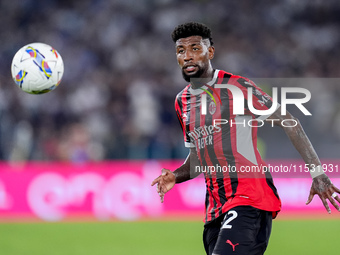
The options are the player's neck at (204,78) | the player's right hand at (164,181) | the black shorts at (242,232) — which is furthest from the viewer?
the player's neck at (204,78)

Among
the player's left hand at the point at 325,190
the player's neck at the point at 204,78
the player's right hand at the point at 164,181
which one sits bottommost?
the player's left hand at the point at 325,190

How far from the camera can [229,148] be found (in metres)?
4.97

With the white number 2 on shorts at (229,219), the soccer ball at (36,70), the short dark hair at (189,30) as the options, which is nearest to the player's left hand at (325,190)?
the white number 2 on shorts at (229,219)

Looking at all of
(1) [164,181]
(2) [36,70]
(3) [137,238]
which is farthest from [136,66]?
(1) [164,181]

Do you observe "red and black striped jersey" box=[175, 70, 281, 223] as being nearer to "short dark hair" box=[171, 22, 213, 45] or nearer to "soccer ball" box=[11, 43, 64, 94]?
"short dark hair" box=[171, 22, 213, 45]

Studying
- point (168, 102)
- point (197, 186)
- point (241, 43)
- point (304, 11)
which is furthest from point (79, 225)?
point (304, 11)

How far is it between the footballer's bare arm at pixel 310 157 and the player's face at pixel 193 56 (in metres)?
0.78

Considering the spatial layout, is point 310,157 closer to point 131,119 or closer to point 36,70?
point 36,70

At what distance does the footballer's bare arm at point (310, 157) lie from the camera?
14.6 feet

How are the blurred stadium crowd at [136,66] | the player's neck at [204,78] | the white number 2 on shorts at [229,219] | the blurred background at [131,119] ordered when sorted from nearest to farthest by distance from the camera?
the white number 2 on shorts at [229,219] < the player's neck at [204,78] < the blurred background at [131,119] < the blurred stadium crowd at [136,66]

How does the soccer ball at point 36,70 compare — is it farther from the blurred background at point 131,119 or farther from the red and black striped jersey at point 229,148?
the blurred background at point 131,119

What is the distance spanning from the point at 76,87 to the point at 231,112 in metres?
11.7

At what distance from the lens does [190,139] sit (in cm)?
534

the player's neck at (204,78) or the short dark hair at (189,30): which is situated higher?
the short dark hair at (189,30)
